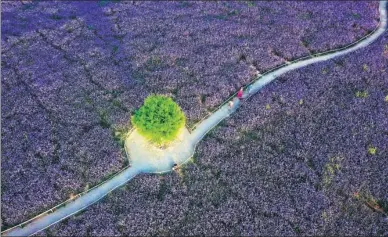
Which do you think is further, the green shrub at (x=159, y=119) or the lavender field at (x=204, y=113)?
the green shrub at (x=159, y=119)

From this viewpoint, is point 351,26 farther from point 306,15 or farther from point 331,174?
point 331,174

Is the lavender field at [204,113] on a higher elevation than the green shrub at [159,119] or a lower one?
lower

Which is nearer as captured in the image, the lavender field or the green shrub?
the lavender field

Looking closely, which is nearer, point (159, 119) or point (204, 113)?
point (159, 119)

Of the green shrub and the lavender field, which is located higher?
the green shrub

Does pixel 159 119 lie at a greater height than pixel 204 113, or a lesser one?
greater
